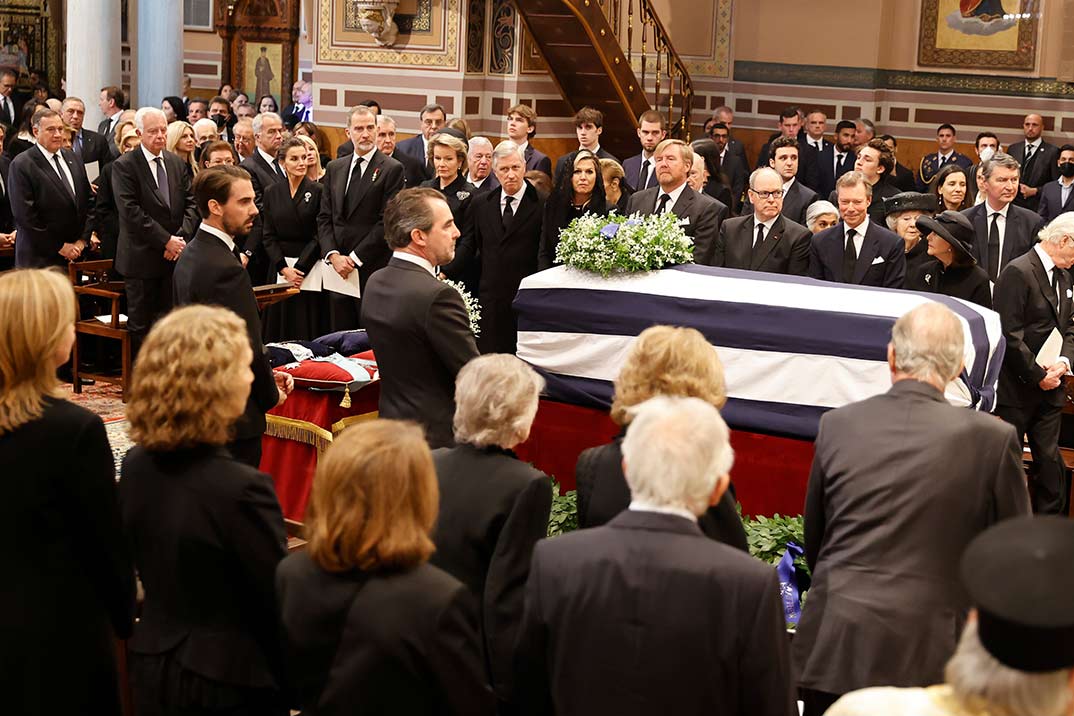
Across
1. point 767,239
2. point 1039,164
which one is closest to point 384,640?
point 767,239

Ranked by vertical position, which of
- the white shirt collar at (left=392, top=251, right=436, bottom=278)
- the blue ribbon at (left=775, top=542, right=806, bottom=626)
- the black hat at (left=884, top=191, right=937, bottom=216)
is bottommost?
the blue ribbon at (left=775, top=542, right=806, bottom=626)

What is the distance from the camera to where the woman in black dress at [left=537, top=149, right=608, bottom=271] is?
743 centimetres

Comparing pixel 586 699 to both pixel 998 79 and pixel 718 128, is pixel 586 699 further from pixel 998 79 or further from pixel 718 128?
pixel 998 79

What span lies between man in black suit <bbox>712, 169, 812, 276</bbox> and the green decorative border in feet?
28.7

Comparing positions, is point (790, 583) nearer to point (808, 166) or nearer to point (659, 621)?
point (659, 621)

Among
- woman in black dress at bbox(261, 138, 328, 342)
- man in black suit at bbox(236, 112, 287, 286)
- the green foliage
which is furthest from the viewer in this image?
man in black suit at bbox(236, 112, 287, 286)

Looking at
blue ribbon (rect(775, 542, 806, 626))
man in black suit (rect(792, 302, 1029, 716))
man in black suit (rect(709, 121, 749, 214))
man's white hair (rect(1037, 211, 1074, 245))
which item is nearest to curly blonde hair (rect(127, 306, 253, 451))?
man in black suit (rect(792, 302, 1029, 716))

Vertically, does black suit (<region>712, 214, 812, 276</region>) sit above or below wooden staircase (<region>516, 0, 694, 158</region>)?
below

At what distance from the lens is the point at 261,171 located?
9273 millimetres

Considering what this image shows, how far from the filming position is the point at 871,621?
3287 mm

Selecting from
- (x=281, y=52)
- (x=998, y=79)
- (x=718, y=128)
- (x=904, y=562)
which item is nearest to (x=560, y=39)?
(x=718, y=128)

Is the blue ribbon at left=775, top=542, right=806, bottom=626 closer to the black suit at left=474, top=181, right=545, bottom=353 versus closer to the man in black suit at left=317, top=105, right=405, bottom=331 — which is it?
the black suit at left=474, top=181, right=545, bottom=353

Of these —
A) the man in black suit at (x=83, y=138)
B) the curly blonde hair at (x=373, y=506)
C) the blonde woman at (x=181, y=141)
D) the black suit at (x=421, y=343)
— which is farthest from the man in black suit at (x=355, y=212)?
the curly blonde hair at (x=373, y=506)

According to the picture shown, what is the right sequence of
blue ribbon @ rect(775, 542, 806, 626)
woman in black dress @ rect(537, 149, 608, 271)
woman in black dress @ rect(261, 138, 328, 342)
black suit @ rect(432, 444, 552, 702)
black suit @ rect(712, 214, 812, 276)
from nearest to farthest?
black suit @ rect(432, 444, 552, 702) → blue ribbon @ rect(775, 542, 806, 626) → black suit @ rect(712, 214, 812, 276) → woman in black dress @ rect(537, 149, 608, 271) → woman in black dress @ rect(261, 138, 328, 342)
